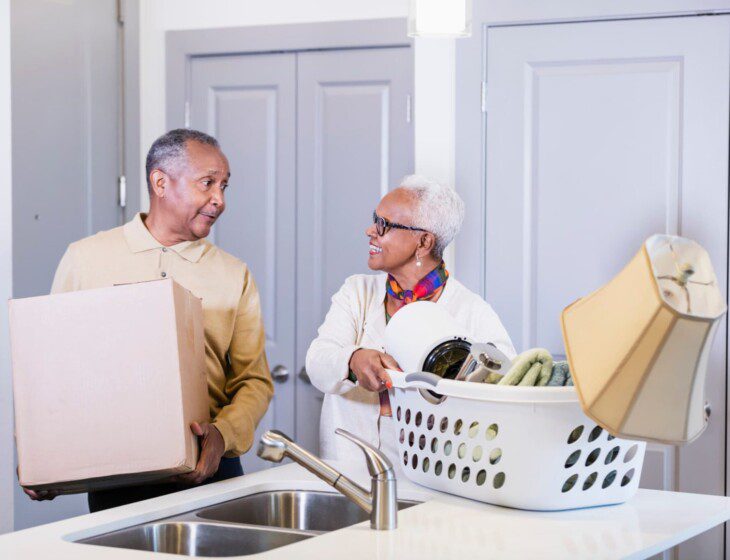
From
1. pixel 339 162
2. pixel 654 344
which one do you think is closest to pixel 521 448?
pixel 654 344

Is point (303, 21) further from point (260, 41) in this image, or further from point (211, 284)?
point (211, 284)

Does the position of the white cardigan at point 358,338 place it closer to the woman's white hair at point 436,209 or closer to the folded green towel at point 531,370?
the woman's white hair at point 436,209

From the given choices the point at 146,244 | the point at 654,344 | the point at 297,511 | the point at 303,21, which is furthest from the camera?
the point at 303,21

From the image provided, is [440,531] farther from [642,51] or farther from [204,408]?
[642,51]

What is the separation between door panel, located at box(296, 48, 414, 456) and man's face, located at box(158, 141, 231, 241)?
1094 millimetres

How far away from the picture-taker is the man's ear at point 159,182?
2340 millimetres

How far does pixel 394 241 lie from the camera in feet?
8.27

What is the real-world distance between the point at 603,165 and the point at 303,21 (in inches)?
44.2

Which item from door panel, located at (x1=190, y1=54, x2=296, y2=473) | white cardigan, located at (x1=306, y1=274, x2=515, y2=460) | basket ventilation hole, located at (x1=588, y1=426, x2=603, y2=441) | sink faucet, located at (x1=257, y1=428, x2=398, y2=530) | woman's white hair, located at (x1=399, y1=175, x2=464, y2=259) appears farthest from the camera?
door panel, located at (x1=190, y1=54, x2=296, y2=473)

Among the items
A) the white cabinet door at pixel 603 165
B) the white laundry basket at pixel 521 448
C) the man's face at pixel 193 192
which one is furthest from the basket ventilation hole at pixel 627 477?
the white cabinet door at pixel 603 165

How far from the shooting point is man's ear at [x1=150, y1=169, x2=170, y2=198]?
2340 mm

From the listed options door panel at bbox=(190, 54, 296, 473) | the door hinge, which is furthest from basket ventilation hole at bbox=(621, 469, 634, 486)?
the door hinge

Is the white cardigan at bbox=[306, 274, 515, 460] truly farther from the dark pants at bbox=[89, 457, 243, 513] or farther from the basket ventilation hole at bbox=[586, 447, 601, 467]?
the basket ventilation hole at bbox=[586, 447, 601, 467]

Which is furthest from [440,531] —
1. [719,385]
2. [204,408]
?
[719,385]
